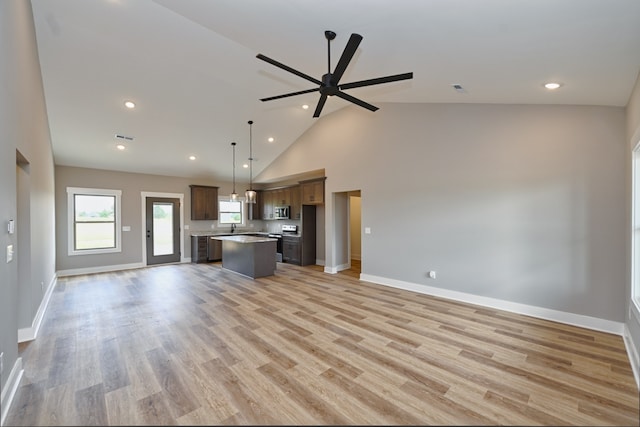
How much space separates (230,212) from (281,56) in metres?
6.61

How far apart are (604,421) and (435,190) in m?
3.43

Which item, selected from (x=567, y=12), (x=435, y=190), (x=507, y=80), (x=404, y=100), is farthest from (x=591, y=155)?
(x=404, y=100)

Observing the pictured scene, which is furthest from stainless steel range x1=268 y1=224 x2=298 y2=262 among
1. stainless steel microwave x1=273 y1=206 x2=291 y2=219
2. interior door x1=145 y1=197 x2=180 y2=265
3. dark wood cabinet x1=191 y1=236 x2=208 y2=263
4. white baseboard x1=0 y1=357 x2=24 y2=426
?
white baseboard x1=0 y1=357 x2=24 y2=426

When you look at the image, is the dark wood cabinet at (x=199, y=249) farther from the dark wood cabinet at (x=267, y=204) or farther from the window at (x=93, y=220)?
the dark wood cabinet at (x=267, y=204)

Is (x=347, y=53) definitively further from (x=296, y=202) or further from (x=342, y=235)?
(x=296, y=202)

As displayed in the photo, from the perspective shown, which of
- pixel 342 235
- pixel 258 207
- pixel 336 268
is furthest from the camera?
pixel 258 207

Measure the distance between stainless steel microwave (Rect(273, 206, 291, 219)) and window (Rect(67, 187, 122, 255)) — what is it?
4.20m

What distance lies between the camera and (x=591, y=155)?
346 centimetres

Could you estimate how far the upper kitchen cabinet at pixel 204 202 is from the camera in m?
8.43

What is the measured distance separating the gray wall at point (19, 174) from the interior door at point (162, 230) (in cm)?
363

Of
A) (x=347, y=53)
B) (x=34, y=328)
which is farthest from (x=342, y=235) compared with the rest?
(x=34, y=328)

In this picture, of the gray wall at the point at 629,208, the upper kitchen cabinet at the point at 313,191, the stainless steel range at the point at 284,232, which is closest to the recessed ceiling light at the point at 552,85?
the gray wall at the point at 629,208

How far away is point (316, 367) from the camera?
258cm

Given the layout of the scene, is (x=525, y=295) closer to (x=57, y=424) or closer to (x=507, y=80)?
(x=507, y=80)
